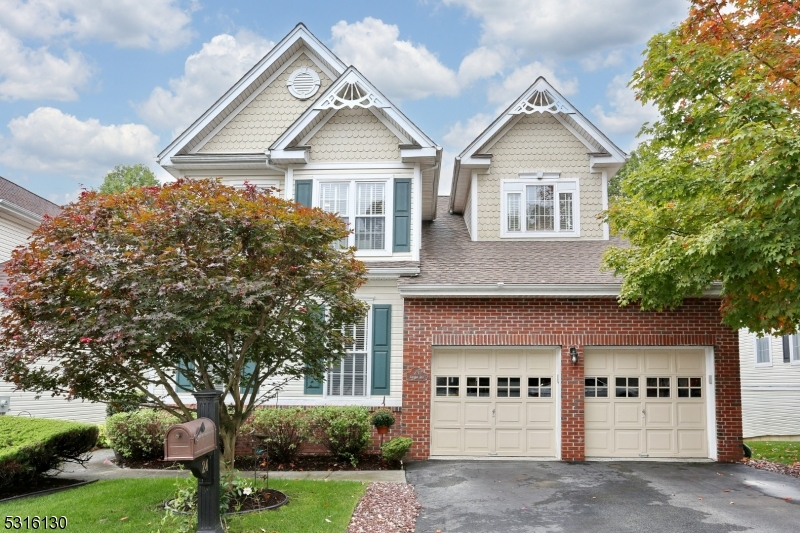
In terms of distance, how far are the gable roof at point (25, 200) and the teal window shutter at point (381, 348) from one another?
1092cm

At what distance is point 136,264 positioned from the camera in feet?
23.7

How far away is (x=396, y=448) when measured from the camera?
36.0 feet

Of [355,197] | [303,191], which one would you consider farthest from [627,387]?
[303,191]

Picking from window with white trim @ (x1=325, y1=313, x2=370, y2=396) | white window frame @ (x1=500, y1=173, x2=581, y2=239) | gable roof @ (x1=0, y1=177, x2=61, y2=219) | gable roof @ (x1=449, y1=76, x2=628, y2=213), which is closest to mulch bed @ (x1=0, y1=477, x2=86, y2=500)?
window with white trim @ (x1=325, y1=313, x2=370, y2=396)

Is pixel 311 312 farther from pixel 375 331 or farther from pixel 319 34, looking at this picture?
pixel 319 34

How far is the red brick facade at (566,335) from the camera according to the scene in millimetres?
12094

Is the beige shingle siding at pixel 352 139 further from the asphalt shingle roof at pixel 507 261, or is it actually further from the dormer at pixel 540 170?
the asphalt shingle roof at pixel 507 261

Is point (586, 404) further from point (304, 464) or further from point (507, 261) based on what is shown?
point (304, 464)

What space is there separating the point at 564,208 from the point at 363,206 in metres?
4.86

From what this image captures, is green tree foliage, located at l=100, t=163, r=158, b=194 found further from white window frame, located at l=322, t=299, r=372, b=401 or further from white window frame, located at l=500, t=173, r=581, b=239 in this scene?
white window frame, located at l=322, t=299, r=372, b=401

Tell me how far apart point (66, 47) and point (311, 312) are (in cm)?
1447

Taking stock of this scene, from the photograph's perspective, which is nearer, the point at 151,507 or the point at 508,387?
the point at 151,507

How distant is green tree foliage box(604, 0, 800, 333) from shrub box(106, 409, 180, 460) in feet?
29.2

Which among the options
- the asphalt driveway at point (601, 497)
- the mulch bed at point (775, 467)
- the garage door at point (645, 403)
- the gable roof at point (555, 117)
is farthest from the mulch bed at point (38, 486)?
the mulch bed at point (775, 467)
